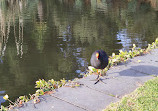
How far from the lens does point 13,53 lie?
29.3 feet

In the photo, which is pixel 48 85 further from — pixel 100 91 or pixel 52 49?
pixel 52 49

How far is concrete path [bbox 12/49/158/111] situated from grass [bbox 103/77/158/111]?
15cm

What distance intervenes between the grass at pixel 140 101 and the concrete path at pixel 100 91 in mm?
152

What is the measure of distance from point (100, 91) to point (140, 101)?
0.73 m

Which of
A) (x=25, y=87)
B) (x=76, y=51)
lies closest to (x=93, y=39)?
(x=76, y=51)

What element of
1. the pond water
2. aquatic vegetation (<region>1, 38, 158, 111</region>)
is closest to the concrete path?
aquatic vegetation (<region>1, 38, 158, 111</region>)

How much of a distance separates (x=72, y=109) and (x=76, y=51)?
647cm

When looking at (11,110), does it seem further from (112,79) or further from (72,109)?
(112,79)

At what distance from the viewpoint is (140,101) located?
3.25 metres

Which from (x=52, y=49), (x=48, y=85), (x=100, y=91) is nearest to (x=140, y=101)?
(x=100, y=91)

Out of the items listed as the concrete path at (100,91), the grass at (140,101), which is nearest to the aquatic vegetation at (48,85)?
the concrete path at (100,91)

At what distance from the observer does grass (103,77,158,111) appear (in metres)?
3.06

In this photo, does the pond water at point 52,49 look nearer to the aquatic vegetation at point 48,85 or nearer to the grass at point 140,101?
the aquatic vegetation at point 48,85

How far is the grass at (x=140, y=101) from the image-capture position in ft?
10.0
